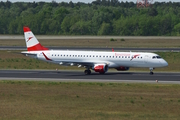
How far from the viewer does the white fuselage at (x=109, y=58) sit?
194 feet

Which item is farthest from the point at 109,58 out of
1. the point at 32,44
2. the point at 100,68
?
the point at 32,44

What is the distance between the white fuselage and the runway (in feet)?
4.59

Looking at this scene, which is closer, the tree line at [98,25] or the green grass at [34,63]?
the green grass at [34,63]

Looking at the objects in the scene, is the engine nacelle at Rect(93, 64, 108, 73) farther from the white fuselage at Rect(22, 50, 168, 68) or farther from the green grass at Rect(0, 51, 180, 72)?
the green grass at Rect(0, 51, 180, 72)

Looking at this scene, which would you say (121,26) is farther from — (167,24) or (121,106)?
(121,106)

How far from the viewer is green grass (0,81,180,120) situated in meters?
→ 32.9

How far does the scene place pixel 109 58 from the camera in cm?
5997

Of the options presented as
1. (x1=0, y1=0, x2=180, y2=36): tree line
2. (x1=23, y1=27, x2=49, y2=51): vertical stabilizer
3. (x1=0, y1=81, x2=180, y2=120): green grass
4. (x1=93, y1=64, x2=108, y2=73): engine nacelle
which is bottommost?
(x1=0, y1=0, x2=180, y2=36): tree line

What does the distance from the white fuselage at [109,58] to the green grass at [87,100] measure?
11064 mm

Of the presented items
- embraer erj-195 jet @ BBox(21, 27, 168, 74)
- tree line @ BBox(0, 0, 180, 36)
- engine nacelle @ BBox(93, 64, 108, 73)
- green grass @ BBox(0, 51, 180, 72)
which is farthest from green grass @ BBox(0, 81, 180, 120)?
tree line @ BBox(0, 0, 180, 36)

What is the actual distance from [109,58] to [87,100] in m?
21.6

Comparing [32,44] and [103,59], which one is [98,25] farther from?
[103,59]

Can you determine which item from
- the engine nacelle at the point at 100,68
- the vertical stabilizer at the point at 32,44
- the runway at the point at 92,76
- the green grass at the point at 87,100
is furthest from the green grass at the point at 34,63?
the green grass at the point at 87,100

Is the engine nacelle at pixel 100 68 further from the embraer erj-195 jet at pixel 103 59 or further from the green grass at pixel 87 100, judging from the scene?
the green grass at pixel 87 100
